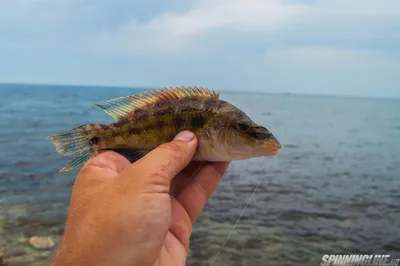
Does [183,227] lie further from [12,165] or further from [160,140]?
[12,165]

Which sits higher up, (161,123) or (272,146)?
(161,123)

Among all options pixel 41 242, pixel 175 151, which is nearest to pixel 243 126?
pixel 175 151

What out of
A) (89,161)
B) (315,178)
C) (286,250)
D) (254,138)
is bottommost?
(315,178)

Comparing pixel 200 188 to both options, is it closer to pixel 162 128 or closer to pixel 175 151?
pixel 162 128

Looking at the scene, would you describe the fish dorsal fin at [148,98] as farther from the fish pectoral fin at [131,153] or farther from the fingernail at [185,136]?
the fingernail at [185,136]

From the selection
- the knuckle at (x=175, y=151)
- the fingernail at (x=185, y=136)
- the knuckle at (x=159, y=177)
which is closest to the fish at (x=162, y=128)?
the fingernail at (x=185, y=136)

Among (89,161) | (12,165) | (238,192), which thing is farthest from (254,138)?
(12,165)
